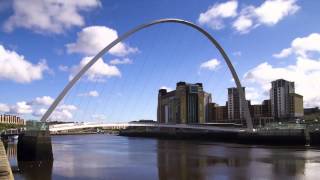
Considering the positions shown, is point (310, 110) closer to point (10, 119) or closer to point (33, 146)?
point (10, 119)

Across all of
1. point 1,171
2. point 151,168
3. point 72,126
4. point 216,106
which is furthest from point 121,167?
point 216,106

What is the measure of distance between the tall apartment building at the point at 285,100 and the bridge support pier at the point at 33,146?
4010 inches

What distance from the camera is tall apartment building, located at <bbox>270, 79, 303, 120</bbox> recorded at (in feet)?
427

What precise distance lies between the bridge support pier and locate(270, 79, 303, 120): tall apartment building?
10185cm

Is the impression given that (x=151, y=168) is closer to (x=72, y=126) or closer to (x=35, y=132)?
(x=35, y=132)

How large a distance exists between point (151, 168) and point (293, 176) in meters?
8.50

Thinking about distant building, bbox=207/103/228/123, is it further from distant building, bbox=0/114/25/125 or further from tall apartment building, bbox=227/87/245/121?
distant building, bbox=0/114/25/125

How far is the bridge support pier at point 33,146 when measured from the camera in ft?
109

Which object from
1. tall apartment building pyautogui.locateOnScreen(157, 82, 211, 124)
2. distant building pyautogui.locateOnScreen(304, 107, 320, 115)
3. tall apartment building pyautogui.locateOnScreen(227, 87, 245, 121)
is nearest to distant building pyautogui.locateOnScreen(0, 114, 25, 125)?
tall apartment building pyautogui.locateOnScreen(157, 82, 211, 124)

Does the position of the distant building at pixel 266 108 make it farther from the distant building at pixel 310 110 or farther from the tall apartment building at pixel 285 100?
the distant building at pixel 310 110

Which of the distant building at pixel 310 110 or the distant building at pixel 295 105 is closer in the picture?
the distant building at pixel 295 105

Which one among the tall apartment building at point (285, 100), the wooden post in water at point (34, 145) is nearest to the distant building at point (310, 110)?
the tall apartment building at point (285, 100)

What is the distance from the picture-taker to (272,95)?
449 feet

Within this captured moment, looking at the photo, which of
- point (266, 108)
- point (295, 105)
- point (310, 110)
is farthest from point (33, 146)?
point (310, 110)
